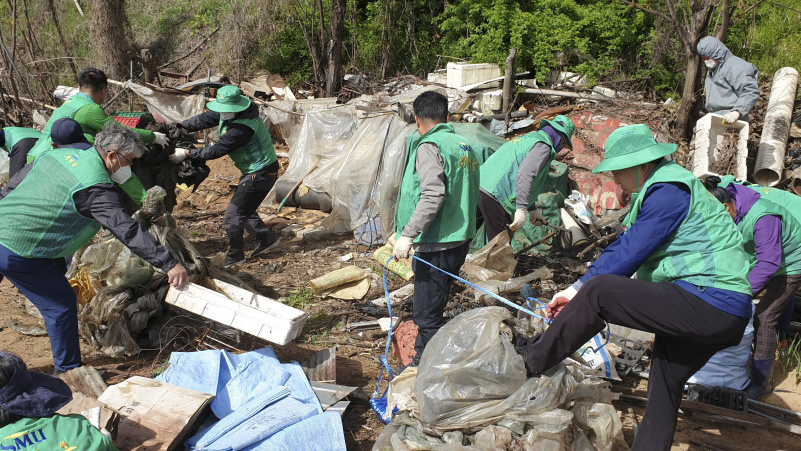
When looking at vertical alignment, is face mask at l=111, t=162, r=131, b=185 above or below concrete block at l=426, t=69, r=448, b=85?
above

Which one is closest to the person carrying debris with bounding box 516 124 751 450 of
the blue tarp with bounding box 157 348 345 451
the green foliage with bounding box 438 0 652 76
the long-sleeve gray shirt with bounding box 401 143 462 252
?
the long-sleeve gray shirt with bounding box 401 143 462 252

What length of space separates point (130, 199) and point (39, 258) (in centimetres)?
142

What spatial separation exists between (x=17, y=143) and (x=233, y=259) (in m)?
2.20

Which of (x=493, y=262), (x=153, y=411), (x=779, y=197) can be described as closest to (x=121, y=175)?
(x=153, y=411)

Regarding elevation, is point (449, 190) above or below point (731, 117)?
above

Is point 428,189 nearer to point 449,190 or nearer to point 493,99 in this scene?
point 449,190

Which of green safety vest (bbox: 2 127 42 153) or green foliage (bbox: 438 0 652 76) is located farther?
green foliage (bbox: 438 0 652 76)

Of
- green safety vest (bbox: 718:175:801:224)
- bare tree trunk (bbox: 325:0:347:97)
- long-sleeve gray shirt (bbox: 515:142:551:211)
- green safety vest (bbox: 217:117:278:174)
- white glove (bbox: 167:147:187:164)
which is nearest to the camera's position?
green safety vest (bbox: 718:175:801:224)

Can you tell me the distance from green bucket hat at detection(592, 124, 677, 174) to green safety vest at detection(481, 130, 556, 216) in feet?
7.81

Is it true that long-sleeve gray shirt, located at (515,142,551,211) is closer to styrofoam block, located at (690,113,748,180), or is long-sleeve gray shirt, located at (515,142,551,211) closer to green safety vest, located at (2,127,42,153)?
styrofoam block, located at (690,113,748,180)

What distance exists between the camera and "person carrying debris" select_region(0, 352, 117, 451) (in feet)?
7.48

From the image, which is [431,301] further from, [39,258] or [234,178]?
[234,178]

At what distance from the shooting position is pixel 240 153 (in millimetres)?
6051

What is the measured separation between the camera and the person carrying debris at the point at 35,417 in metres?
2.28
